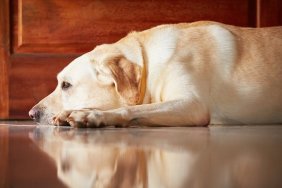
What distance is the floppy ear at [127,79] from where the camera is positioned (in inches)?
80.7

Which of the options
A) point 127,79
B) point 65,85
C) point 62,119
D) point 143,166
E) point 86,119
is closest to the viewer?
point 143,166

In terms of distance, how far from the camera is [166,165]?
2.45 feet

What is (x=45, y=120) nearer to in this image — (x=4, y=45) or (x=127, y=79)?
(x=127, y=79)

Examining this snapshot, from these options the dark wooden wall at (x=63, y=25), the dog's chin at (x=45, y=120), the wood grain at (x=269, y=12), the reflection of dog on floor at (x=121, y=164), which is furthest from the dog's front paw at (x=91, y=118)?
the wood grain at (x=269, y=12)

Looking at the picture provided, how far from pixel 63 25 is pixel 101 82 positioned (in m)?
0.96

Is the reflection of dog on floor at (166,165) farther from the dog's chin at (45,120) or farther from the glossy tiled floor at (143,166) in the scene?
the dog's chin at (45,120)

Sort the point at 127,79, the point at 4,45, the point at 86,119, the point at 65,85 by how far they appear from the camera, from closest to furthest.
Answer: the point at 86,119 < the point at 127,79 < the point at 65,85 < the point at 4,45

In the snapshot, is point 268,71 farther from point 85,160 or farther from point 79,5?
point 85,160

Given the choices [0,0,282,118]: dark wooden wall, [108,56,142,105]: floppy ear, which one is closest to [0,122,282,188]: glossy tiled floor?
[108,56,142,105]: floppy ear

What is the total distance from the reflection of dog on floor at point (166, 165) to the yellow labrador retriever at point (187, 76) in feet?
3.15

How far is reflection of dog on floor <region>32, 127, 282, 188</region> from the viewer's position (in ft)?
1.92

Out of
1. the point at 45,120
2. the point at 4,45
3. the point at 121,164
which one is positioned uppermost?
the point at 4,45

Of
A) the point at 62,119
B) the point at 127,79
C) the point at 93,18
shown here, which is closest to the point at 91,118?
the point at 62,119

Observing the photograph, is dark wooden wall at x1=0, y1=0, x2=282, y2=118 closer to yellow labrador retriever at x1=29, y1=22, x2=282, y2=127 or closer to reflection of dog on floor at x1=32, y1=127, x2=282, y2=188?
yellow labrador retriever at x1=29, y1=22, x2=282, y2=127
